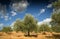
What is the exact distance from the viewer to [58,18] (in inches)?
771

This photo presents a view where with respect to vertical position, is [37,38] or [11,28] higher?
[11,28]

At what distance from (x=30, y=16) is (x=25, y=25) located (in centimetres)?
156

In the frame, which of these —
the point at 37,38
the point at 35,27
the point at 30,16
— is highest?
the point at 30,16

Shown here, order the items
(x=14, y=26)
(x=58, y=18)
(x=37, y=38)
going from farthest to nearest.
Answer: (x=14, y=26)
(x=58, y=18)
(x=37, y=38)

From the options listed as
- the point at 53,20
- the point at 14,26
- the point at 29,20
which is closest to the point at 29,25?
the point at 29,20

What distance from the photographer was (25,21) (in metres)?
24.7

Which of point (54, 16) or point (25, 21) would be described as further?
point (25, 21)

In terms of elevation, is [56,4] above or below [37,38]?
above

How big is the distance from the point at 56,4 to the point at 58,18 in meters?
1.60

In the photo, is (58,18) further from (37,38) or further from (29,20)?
(29,20)

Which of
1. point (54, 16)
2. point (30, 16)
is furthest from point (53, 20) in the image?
point (30, 16)

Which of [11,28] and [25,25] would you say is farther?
[11,28]

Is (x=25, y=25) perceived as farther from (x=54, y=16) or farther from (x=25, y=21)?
(x=54, y=16)

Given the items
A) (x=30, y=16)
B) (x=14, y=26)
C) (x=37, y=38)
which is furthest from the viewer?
(x=14, y=26)
